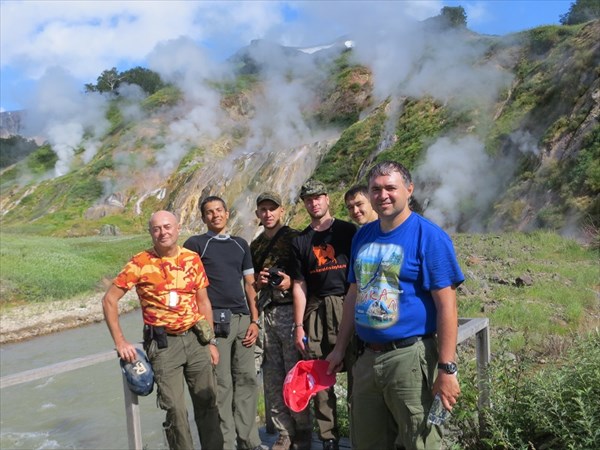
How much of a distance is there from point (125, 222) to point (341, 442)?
3937 centimetres

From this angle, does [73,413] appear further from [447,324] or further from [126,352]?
[447,324]

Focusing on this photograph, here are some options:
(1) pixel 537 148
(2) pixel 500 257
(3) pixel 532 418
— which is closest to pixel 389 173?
(3) pixel 532 418

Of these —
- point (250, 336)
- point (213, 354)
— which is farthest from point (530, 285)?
point (213, 354)

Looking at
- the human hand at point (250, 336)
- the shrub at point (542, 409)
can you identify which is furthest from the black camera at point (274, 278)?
the shrub at point (542, 409)

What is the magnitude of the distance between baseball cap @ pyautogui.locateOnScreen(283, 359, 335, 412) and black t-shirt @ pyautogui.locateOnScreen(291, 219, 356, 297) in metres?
0.65

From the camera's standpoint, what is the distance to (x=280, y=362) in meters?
4.32

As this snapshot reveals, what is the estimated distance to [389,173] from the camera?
2.89 m

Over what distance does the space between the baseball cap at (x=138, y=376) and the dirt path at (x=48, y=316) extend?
580 inches

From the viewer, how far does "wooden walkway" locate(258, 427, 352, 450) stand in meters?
4.30

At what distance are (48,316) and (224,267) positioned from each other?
1571 centimetres

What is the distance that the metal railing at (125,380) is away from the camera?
3179mm

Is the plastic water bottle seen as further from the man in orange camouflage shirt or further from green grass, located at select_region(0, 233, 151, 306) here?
green grass, located at select_region(0, 233, 151, 306)

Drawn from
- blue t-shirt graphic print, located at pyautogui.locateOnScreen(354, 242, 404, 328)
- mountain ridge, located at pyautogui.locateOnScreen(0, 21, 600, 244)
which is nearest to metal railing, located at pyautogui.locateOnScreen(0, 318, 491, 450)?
blue t-shirt graphic print, located at pyautogui.locateOnScreen(354, 242, 404, 328)

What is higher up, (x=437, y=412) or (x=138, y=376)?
(x=138, y=376)
